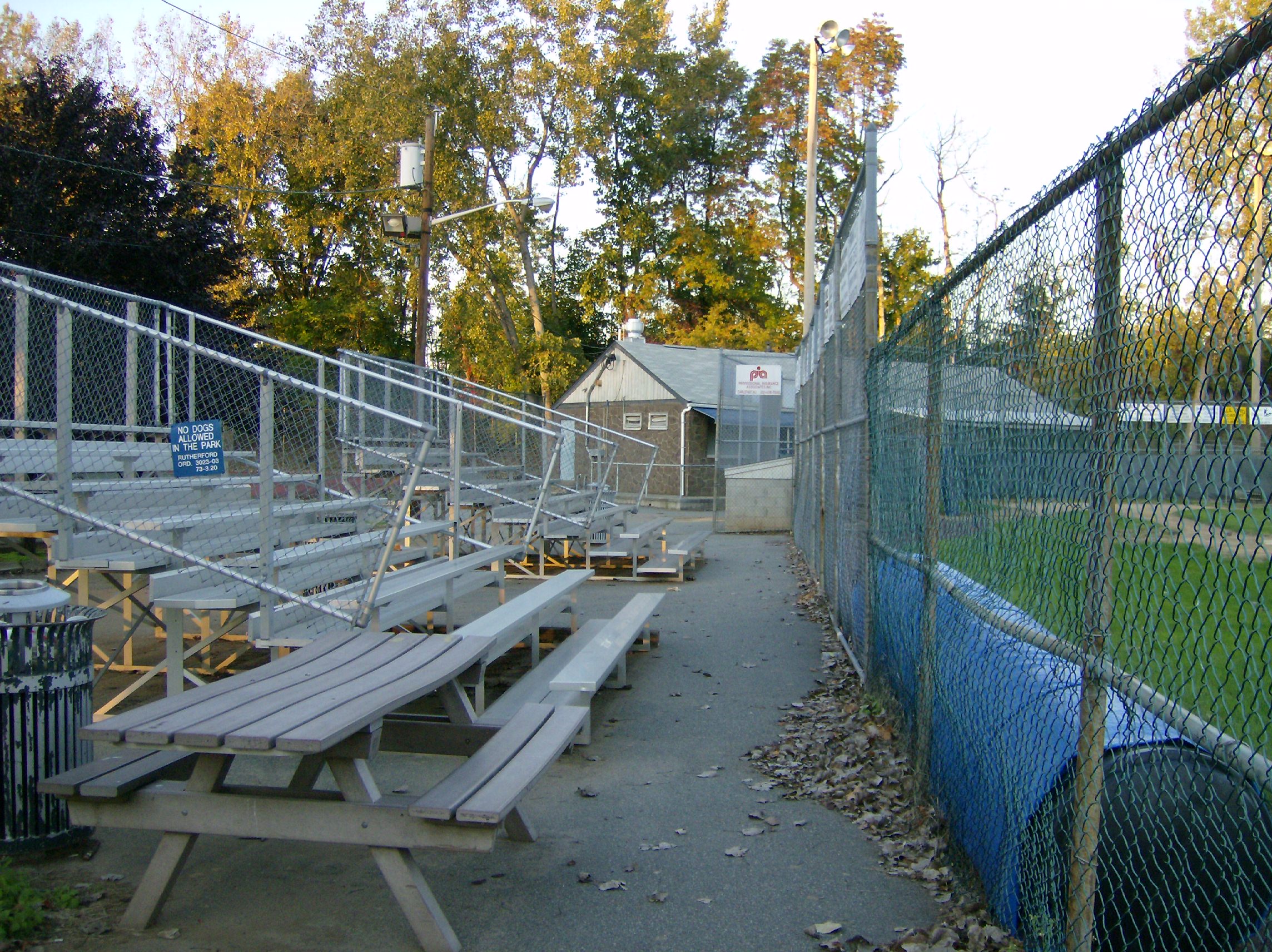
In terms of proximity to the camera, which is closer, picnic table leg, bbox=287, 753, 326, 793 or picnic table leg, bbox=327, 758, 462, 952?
picnic table leg, bbox=327, 758, 462, 952

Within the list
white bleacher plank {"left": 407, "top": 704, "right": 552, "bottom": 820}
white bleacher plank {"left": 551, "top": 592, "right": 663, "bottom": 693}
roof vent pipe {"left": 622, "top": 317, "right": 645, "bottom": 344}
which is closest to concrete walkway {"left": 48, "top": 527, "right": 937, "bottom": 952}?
white bleacher plank {"left": 551, "top": 592, "right": 663, "bottom": 693}

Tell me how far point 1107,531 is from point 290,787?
2935 mm

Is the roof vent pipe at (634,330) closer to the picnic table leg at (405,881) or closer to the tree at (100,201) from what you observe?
the tree at (100,201)

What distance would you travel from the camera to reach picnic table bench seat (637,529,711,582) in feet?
41.9

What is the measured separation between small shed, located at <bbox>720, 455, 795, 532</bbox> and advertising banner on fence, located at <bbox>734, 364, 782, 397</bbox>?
1.43m

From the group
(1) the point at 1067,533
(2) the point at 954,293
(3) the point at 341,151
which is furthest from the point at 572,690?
(3) the point at 341,151

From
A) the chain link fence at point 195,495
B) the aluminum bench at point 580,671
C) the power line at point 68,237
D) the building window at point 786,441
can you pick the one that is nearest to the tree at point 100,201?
the power line at point 68,237

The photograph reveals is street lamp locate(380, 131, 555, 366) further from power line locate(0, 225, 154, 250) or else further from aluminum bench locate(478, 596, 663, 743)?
aluminum bench locate(478, 596, 663, 743)

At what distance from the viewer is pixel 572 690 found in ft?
18.2

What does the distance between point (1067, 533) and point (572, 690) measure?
3.34 metres

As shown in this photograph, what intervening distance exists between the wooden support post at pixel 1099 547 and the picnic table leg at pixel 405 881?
184 cm

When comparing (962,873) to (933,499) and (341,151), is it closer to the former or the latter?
(933,499)

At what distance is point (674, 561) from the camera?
1327cm

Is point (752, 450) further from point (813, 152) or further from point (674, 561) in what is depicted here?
point (674, 561)
